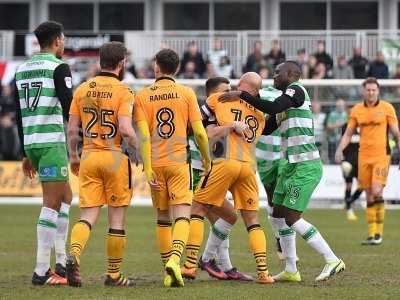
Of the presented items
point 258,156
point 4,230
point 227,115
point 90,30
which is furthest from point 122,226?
point 90,30

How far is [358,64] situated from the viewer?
104 feet

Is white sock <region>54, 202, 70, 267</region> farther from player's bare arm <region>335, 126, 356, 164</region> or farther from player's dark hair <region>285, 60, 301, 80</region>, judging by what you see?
player's bare arm <region>335, 126, 356, 164</region>

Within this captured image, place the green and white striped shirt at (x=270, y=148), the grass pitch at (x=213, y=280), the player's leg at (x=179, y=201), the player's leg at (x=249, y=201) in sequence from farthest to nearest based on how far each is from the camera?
the green and white striped shirt at (x=270, y=148)
the player's leg at (x=249, y=201)
the player's leg at (x=179, y=201)
the grass pitch at (x=213, y=280)

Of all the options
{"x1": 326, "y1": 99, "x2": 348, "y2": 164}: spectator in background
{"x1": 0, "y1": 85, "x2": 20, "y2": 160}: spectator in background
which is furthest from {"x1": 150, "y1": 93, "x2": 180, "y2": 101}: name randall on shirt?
{"x1": 0, "y1": 85, "x2": 20, "y2": 160}: spectator in background

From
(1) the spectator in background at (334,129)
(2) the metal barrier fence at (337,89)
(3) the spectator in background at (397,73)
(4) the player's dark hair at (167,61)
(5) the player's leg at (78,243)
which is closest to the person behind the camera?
(5) the player's leg at (78,243)

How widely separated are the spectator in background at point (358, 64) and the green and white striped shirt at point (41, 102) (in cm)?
2021

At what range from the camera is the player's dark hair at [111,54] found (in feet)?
37.5

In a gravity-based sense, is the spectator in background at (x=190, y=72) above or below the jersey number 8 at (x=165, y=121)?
above

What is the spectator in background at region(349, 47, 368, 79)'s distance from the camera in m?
31.2

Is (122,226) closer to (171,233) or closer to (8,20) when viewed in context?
(171,233)

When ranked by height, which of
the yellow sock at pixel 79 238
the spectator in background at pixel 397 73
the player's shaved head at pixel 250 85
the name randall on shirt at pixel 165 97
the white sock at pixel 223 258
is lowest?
the white sock at pixel 223 258

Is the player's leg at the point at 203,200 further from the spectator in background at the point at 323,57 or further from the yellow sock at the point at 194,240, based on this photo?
the spectator in background at the point at 323,57

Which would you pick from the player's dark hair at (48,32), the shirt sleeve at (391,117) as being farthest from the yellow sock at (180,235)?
the shirt sleeve at (391,117)

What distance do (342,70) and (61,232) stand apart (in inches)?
785
